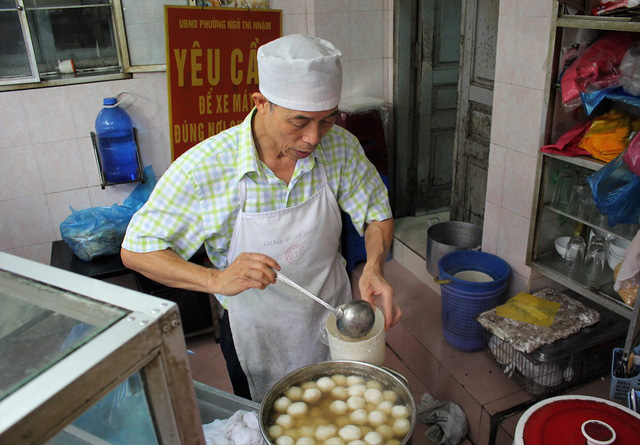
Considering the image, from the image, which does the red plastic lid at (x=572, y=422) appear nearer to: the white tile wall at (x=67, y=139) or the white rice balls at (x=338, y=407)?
the white rice balls at (x=338, y=407)

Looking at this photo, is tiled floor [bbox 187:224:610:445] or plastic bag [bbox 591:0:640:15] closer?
plastic bag [bbox 591:0:640:15]

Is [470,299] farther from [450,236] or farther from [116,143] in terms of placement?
[116,143]

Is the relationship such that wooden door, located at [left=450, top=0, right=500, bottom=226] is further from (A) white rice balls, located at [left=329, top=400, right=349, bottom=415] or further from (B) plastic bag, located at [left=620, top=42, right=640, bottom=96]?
(A) white rice balls, located at [left=329, top=400, right=349, bottom=415]

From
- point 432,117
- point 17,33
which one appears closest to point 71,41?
point 17,33

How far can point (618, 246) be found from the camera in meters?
2.62

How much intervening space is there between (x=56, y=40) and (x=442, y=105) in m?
2.94

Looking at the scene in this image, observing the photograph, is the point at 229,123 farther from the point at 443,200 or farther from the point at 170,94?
the point at 443,200

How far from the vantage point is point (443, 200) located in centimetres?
480

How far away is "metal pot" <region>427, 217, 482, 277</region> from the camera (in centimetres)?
367

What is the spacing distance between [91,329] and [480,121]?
11.2ft

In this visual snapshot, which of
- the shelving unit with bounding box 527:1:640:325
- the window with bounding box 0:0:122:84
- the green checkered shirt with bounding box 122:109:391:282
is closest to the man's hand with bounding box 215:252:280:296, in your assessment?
the green checkered shirt with bounding box 122:109:391:282

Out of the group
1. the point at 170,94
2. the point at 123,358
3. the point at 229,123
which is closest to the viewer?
the point at 123,358

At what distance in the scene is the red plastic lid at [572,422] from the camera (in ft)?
5.68

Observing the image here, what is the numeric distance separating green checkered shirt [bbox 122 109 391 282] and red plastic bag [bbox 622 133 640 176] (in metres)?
1.13
